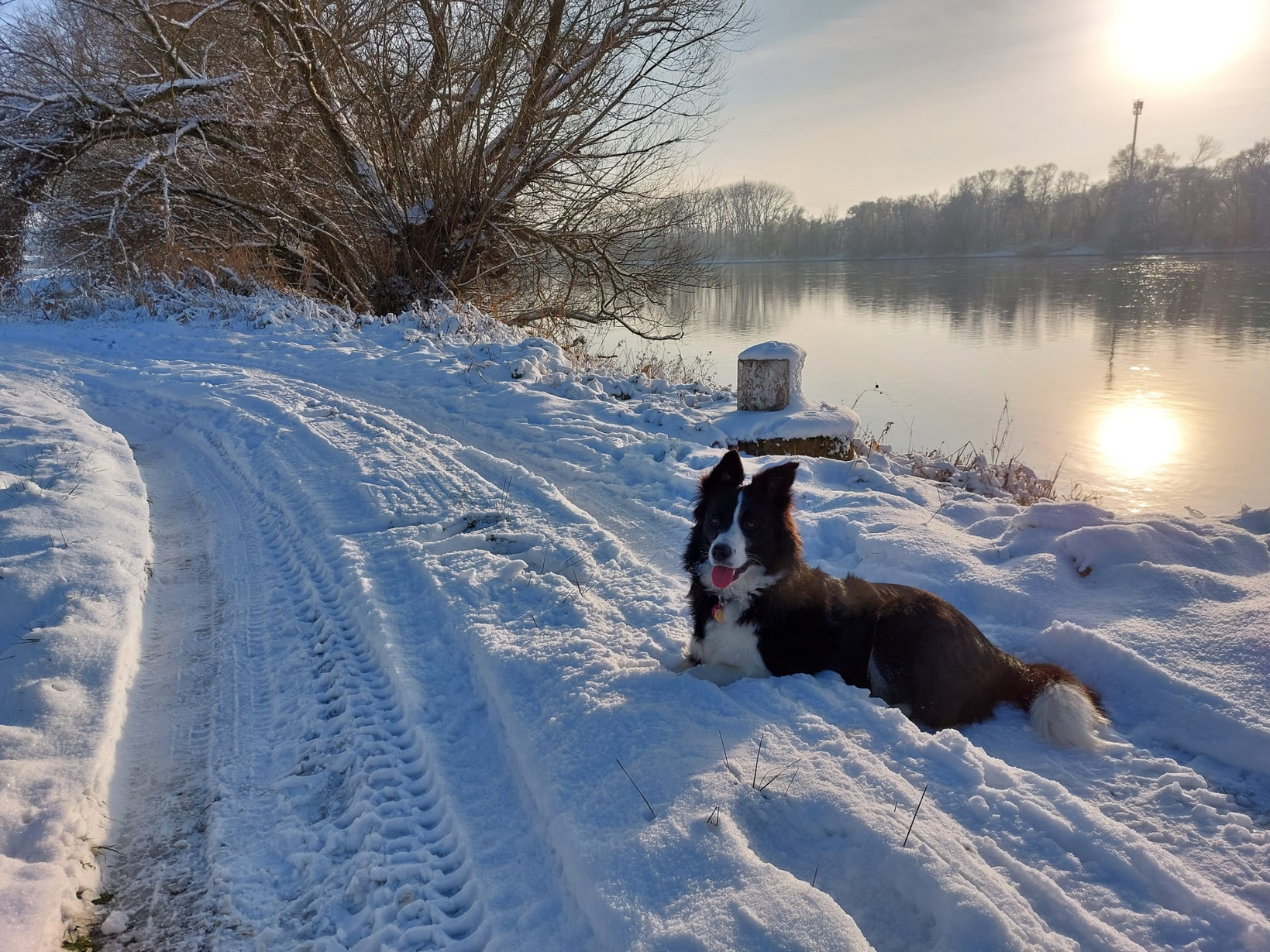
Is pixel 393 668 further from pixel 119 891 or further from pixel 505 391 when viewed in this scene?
pixel 505 391

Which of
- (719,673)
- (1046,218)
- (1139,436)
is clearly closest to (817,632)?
(719,673)

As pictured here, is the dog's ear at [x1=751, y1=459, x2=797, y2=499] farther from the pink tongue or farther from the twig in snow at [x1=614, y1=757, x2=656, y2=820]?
the twig in snow at [x1=614, y1=757, x2=656, y2=820]

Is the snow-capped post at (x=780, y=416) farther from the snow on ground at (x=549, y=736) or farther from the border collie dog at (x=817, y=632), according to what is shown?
the border collie dog at (x=817, y=632)

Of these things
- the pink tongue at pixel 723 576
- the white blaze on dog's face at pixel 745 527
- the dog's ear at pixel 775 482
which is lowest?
the pink tongue at pixel 723 576

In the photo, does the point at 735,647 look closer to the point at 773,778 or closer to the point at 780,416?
the point at 773,778

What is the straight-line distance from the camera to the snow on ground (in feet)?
7.36

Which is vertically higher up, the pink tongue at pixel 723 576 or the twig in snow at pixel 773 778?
the pink tongue at pixel 723 576

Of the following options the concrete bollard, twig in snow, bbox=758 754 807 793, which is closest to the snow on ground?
twig in snow, bbox=758 754 807 793

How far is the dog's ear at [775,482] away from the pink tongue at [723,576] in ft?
1.49

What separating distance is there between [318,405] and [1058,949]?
7.99 metres

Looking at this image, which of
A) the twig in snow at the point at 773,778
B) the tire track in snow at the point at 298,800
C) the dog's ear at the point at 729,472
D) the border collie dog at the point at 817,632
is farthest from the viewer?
the dog's ear at the point at 729,472

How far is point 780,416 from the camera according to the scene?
8406mm

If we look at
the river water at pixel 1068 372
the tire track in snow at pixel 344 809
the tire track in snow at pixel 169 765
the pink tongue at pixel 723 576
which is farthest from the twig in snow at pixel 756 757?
the river water at pixel 1068 372

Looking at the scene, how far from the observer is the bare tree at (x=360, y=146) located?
13.2 m
